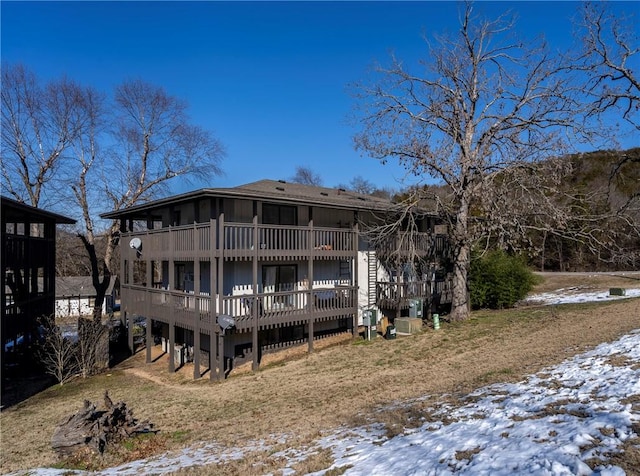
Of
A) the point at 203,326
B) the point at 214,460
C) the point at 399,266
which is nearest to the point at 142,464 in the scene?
the point at 214,460

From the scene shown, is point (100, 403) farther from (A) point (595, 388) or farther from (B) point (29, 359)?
(A) point (595, 388)

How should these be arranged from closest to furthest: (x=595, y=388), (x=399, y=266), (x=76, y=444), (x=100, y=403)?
(x=595, y=388) → (x=76, y=444) → (x=100, y=403) → (x=399, y=266)

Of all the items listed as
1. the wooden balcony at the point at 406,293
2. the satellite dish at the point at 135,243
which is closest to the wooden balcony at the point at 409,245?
the wooden balcony at the point at 406,293

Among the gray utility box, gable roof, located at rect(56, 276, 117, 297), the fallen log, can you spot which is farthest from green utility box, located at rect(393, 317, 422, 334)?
gable roof, located at rect(56, 276, 117, 297)

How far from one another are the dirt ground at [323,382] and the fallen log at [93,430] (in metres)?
0.45

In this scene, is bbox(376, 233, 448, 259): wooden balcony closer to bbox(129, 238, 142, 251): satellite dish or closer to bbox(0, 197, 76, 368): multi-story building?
bbox(129, 238, 142, 251): satellite dish

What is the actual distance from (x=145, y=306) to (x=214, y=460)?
13.6 meters

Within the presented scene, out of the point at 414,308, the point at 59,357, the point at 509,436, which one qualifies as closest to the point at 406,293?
the point at 414,308

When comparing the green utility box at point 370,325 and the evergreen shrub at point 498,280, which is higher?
Result: the evergreen shrub at point 498,280

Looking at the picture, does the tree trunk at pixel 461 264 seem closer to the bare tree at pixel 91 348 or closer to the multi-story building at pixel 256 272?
the multi-story building at pixel 256 272

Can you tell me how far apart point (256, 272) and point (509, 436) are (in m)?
11.0

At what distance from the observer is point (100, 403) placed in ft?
42.0

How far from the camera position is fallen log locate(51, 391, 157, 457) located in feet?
27.4

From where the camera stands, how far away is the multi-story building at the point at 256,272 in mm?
15297
